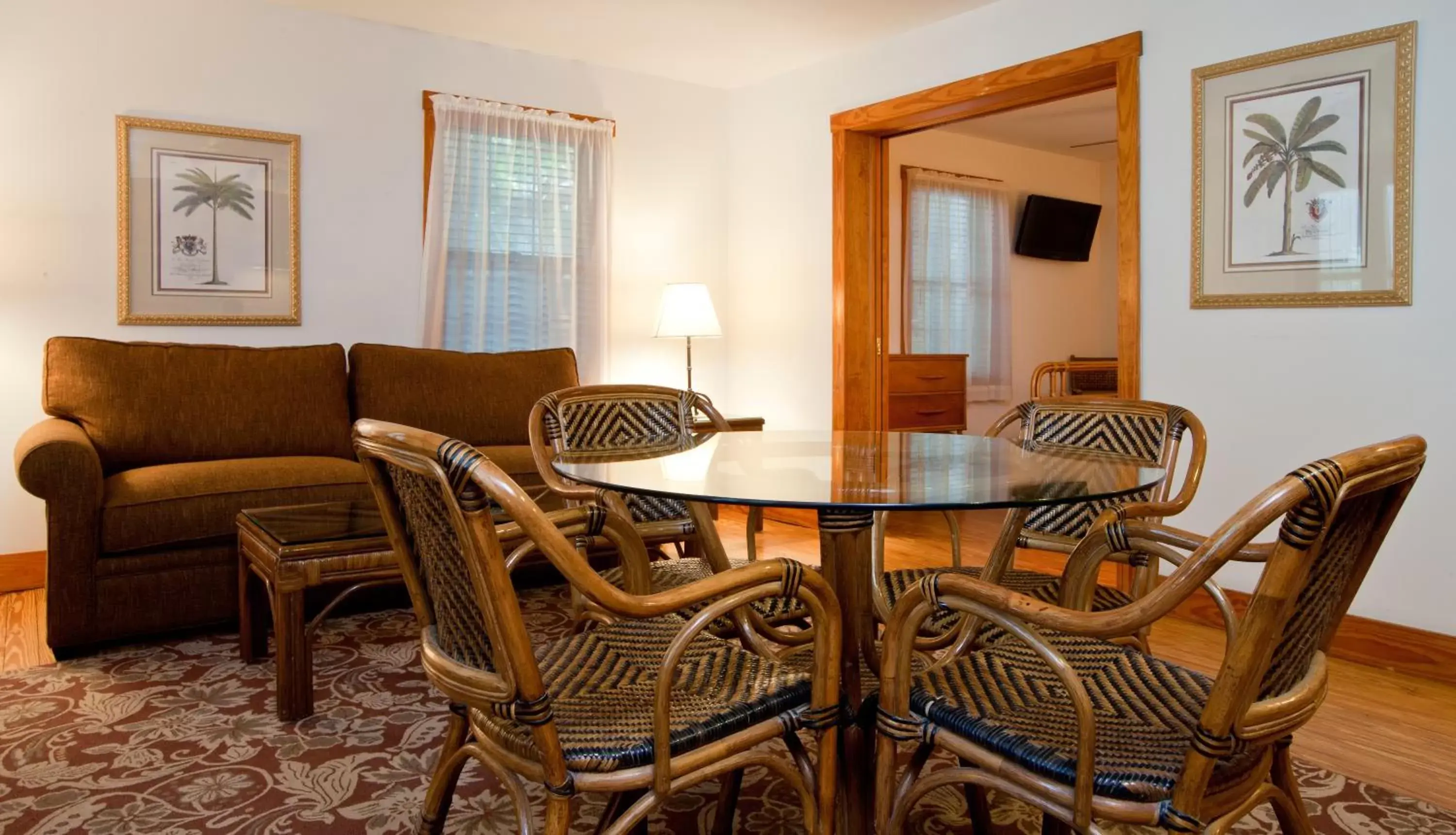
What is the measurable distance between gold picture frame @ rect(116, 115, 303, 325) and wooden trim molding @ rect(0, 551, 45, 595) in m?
0.99

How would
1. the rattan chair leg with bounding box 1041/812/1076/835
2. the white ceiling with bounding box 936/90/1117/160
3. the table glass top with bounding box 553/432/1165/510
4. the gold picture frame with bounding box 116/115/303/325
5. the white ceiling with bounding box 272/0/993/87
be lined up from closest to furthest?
the table glass top with bounding box 553/432/1165/510, the rattan chair leg with bounding box 1041/812/1076/835, the gold picture frame with bounding box 116/115/303/325, the white ceiling with bounding box 272/0/993/87, the white ceiling with bounding box 936/90/1117/160

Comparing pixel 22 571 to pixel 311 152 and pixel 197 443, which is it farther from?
pixel 311 152

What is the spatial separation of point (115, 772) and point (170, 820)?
13.0 inches

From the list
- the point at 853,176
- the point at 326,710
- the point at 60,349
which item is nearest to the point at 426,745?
the point at 326,710

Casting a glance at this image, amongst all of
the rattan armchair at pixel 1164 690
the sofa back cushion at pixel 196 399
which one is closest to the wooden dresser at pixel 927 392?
the sofa back cushion at pixel 196 399

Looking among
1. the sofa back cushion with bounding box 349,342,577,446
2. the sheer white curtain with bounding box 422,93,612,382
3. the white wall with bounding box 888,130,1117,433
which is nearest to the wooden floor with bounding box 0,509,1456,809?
the sofa back cushion with bounding box 349,342,577,446

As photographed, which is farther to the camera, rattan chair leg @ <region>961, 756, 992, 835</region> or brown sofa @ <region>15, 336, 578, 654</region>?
brown sofa @ <region>15, 336, 578, 654</region>

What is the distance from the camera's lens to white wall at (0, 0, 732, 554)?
12.5 ft

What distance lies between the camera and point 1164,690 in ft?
4.61

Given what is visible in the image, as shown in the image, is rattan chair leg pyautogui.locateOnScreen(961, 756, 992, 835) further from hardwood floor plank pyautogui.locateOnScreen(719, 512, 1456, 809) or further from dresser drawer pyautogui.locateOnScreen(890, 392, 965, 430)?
dresser drawer pyautogui.locateOnScreen(890, 392, 965, 430)

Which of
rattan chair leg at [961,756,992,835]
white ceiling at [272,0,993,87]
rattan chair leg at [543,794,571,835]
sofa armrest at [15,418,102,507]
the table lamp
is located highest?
white ceiling at [272,0,993,87]

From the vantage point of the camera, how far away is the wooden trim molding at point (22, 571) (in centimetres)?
382

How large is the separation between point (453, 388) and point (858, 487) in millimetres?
3099

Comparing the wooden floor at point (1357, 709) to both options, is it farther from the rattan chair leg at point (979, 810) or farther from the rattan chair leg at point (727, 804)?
the rattan chair leg at point (727, 804)
